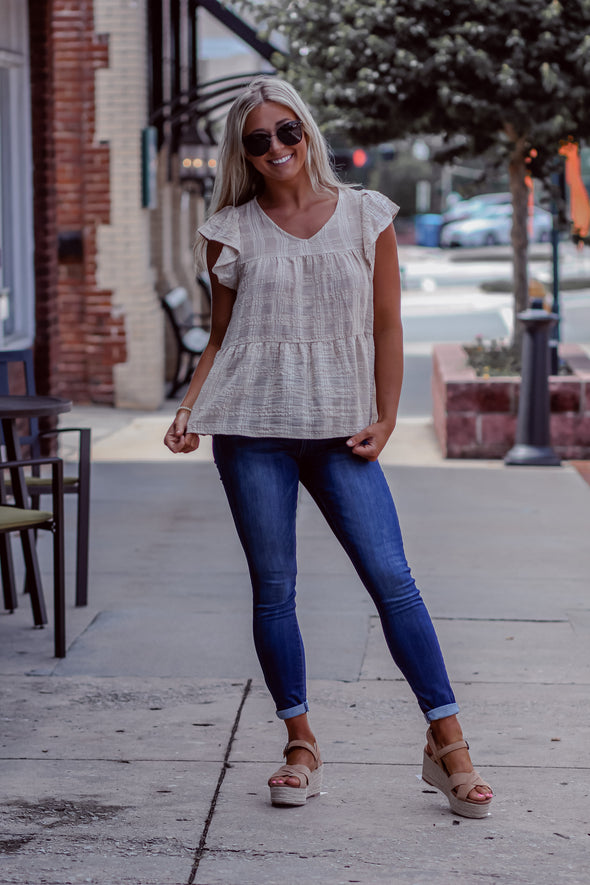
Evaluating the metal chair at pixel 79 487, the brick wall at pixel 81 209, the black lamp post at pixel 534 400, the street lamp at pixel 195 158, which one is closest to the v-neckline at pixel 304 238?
the metal chair at pixel 79 487

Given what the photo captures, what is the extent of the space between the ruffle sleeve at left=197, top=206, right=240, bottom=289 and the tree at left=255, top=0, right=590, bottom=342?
6.87 m

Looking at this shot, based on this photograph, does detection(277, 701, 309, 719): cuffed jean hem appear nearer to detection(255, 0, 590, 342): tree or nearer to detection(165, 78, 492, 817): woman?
detection(165, 78, 492, 817): woman

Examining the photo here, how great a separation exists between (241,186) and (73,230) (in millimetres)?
9863

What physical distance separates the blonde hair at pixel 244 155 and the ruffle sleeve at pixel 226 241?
70 mm

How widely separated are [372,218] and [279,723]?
5.48 feet

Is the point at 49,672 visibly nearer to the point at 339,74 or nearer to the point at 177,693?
the point at 177,693

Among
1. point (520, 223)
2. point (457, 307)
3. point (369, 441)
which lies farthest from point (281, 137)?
point (457, 307)

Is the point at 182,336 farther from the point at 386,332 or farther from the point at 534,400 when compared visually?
the point at 386,332

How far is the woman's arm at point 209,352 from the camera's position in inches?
154

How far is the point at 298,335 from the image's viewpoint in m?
3.80

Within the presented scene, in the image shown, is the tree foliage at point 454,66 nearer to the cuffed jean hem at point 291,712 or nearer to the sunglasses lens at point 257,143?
the sunglasses lens at point 257,143

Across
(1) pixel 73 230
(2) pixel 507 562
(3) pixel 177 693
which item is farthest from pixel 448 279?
(3) pixel 177 693

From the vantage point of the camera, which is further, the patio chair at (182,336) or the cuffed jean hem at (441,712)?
the patio chair at (182,336)

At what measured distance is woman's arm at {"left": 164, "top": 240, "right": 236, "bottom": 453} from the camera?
391 centimetres
